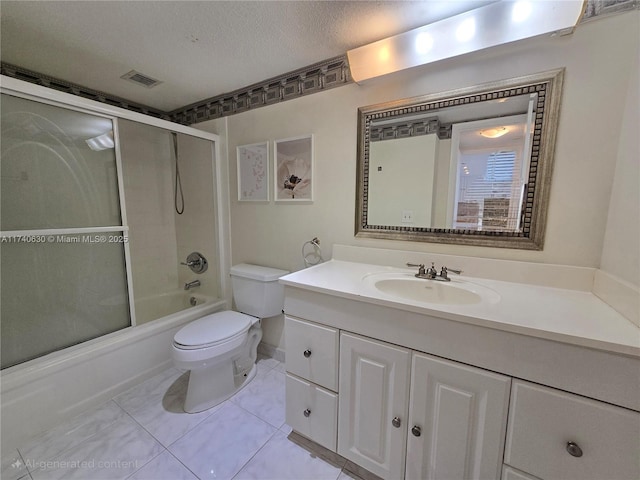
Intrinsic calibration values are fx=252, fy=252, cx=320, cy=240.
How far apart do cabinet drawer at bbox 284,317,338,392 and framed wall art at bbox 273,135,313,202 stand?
83 centimetres

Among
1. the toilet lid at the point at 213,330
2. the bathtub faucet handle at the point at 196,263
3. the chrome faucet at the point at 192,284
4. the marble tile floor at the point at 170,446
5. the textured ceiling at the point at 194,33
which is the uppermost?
the textured ceiling at the point at 194,33

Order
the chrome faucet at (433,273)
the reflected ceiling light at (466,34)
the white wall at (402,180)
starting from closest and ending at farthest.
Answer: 1. the reflected ceiling light at (466,34)
2. the chrome faucet at (433,273)
3. the white wall at (402,180)

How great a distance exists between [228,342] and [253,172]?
3.89 ft

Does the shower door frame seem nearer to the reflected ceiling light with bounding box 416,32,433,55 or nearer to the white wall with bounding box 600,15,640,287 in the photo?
the reflected ceiling light with bounding box 416,32,433,55

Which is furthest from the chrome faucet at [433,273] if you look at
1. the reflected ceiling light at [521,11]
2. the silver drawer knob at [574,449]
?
the reflected ceiling light at [521,11]

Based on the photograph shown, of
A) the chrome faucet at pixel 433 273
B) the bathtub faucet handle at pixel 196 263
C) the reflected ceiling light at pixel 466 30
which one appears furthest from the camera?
the bathtub faucet handle at pixel 196 263

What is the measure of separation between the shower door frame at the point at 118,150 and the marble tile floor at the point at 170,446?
1.62 feet

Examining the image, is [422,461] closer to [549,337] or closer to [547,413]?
[547,413]

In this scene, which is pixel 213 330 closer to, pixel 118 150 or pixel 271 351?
pixel 271 351

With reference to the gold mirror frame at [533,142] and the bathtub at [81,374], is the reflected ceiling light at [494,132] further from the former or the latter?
the bathtub at [81,374]

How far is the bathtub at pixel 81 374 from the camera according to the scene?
3.94 feet

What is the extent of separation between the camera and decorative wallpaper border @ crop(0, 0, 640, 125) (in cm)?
150

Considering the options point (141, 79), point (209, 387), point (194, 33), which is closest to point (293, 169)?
point (194, 33)

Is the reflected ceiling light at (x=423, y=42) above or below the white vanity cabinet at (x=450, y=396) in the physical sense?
above
